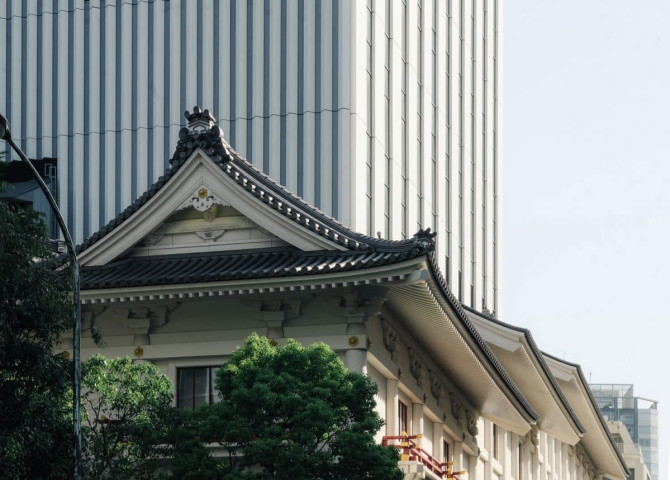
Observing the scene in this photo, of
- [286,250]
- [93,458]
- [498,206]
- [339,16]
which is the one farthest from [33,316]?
[498,206]

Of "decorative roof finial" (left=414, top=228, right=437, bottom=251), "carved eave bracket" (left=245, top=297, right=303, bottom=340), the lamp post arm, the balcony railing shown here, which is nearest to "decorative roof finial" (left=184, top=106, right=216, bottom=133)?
"carved eave bracket" (left=245, top=297, right=303, bottom=340)

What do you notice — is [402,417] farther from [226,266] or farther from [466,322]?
[226,266]

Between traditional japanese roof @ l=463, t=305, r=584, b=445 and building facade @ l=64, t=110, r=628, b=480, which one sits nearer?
building facade @ l=64, t=110, r=628, b=480

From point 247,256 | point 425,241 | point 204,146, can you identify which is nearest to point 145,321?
point 247,256

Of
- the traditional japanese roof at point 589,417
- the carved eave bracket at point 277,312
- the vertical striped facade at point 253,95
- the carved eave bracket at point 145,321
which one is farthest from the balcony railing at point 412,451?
the vertical striped facade at point 253,95

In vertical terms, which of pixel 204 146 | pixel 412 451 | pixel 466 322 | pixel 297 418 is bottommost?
pixel 412 451

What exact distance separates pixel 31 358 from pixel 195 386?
24.8 ft

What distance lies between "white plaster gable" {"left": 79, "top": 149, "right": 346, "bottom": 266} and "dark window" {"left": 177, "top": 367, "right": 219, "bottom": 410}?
7.87ft

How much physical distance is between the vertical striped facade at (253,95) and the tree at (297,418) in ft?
131

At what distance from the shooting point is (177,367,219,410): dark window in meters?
30.4

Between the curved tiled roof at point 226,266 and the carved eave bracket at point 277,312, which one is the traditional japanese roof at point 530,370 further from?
the curved tiled roof at point 226,266

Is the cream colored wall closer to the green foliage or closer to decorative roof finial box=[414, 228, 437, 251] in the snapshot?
decorative roof finial box=[414, 228, 437, 251]

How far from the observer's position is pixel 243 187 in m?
30.4

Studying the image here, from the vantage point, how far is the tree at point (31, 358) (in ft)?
75.2
